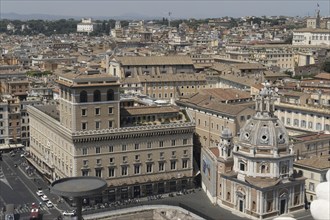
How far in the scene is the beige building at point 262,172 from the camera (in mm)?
38969

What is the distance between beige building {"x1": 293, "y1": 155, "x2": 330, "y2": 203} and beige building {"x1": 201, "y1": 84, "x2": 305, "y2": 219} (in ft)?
3.60

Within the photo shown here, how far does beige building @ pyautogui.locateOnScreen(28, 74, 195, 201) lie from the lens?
43.2 m

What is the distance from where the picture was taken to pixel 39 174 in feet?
170

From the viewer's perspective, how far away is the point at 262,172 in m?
39.6

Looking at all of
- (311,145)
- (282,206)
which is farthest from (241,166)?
(311,145)

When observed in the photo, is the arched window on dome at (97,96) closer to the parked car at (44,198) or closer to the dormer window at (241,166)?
the parked car at (44,198)

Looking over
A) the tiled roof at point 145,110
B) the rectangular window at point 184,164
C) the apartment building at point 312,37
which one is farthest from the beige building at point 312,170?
the apartment building at point 312,37

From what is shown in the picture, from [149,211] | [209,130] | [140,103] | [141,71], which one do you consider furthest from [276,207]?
[141,71]

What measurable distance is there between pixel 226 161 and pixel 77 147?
441 inches

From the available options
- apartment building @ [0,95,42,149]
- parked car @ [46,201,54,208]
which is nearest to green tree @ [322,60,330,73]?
apartment building @ [0,95,42,149]

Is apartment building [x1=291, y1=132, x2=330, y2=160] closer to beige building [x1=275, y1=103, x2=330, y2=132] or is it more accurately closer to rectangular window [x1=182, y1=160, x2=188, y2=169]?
beige building [x1=275, y1=103, x2=330, y2=132]

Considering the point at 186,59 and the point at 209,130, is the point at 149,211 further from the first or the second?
the point at 186,59

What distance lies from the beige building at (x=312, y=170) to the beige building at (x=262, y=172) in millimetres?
1099

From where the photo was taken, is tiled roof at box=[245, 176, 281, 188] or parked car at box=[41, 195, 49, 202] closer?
tiled roof at box=[245, 176, 281, 188]
